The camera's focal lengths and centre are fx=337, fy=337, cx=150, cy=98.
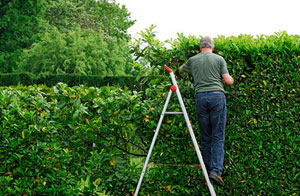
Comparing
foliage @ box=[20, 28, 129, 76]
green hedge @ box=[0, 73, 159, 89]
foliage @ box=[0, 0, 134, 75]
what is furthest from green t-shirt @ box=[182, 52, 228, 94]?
foliage @ box=[20, 28, 129, 76]

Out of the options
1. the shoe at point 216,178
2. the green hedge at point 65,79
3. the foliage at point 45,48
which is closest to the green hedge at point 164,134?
the shoe at point 216,178

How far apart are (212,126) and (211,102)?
325 mm

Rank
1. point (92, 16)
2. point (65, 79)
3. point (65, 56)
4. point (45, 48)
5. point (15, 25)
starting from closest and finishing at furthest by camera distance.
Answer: point (65, 79), point (65, 56), point (45, 48), point (15, 25), point (92, 16)

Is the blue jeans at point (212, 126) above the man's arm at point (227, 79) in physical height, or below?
below

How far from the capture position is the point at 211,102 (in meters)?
4.38

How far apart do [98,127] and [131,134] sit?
20.0 inches

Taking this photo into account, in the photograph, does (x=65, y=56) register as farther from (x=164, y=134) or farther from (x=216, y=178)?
(x=216, y=178)

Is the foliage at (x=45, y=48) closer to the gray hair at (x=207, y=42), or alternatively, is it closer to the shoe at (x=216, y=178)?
the gray hair at (x=207, y=42)

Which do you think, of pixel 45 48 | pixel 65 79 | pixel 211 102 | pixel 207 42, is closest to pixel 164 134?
pixel 211 102

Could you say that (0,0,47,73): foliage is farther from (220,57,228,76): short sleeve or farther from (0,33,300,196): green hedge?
(220,57,228,76): short sleeve

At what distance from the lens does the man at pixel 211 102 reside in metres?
4.38

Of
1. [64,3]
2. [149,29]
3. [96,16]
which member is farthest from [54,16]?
[149,29]

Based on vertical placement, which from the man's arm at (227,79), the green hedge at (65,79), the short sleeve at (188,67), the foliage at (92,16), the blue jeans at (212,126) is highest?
the foliage at (92,16)

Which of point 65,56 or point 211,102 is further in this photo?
point 65,56
